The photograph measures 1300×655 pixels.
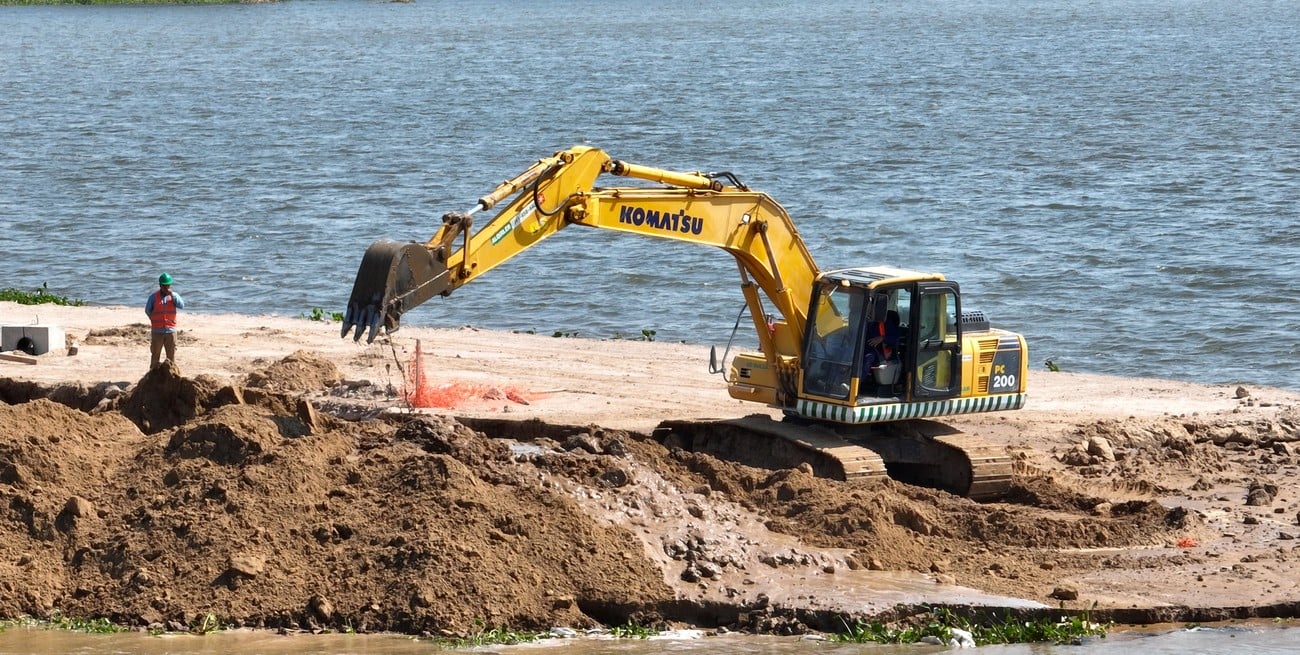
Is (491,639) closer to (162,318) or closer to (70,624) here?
(70,624)

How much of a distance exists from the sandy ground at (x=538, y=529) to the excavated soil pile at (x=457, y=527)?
0.02 metres

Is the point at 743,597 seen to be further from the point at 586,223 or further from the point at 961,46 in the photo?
the point at 961,46

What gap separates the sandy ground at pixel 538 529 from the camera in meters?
13.0

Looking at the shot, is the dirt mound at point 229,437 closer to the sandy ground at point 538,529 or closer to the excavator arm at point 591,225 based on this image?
the sandy ground at point 538,529

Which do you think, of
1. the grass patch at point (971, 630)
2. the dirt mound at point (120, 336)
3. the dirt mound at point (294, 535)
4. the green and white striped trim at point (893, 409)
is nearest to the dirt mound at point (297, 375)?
the dirt mound at point (120, 336)

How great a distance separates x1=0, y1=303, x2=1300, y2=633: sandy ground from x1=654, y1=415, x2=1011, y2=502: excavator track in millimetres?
354

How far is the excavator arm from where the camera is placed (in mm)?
13656

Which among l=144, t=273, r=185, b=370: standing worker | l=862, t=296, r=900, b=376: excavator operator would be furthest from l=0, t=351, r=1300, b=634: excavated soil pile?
l=144, t=273, r=185, b=370: standing worker

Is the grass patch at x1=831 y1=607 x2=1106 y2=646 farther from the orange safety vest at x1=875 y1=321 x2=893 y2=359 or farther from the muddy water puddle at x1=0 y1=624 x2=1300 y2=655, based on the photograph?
the orange safety vest at x1=875 y1=321 x2=893 y2=359

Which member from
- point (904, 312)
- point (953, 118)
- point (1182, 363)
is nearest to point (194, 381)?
point (904, 312)

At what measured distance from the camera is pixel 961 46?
274 ft

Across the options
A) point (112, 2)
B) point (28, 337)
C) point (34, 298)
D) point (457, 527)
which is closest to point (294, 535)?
point (457, 527)

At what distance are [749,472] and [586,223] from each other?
276 centimetres

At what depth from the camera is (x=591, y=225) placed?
50.6ft
